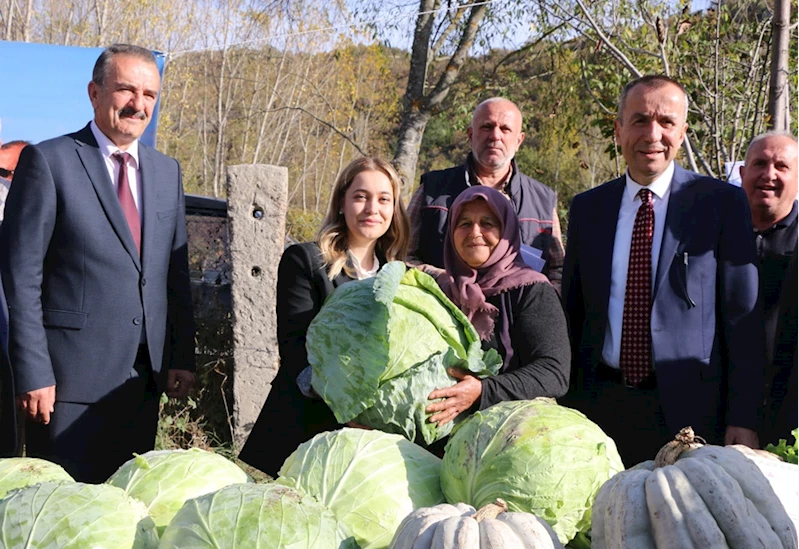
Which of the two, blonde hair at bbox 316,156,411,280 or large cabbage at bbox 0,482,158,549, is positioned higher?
blonde hair at bbox 316,156,411,280

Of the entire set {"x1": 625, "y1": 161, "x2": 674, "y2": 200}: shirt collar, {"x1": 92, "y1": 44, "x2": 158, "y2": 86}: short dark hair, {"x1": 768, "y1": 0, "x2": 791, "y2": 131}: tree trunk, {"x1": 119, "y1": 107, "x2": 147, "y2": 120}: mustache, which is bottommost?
{"x1": 625, "y1": 161, "x2": 674, "y2": 200}: shirt collar

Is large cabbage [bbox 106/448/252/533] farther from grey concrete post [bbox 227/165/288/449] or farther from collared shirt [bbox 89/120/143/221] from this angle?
grey concrete post [bbox 227/165/288/449]

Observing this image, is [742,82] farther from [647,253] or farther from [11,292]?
[11,292]

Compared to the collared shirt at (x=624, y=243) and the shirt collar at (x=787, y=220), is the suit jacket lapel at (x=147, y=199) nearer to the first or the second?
the collared shirt at (x=624, y=243)

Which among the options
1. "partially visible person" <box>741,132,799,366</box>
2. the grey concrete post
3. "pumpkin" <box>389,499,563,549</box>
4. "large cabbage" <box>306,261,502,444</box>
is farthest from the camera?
the grey concrete post

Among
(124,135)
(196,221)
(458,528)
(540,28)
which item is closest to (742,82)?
(540,28)

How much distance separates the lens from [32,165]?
3.19m

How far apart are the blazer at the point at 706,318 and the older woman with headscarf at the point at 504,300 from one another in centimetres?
43

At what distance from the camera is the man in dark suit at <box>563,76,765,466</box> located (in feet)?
9.34

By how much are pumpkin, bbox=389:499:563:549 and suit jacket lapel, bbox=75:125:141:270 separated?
2.18m

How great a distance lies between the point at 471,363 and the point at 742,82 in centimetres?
565

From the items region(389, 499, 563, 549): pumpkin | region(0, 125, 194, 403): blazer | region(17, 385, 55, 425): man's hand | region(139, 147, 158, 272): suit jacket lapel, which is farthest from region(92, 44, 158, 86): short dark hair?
region(389, 499, 563, 549): pumpkin

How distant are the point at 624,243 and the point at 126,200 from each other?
218cm

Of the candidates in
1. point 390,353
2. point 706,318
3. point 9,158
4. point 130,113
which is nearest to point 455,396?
point 390,353
